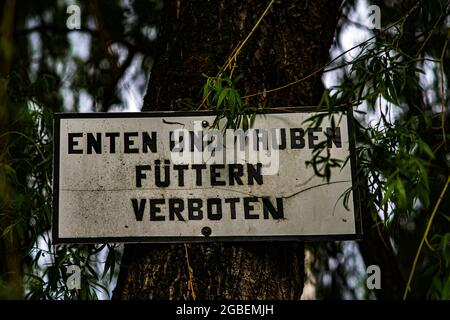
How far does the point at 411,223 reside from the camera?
3.44 meters

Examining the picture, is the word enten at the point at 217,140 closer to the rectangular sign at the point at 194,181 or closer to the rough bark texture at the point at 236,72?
the rectangular sign at the point at 194,181

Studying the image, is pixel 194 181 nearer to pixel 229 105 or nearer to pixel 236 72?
pixel 229 105

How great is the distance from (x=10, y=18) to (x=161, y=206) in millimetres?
1435

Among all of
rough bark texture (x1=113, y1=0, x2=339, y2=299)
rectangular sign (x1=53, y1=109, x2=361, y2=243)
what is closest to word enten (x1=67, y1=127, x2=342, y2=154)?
rectangular sign (x1=53, y1=109, x2=361, y2=243)

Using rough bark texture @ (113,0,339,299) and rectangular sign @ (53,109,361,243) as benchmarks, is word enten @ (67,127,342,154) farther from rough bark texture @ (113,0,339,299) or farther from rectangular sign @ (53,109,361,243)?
rough bark texture @ (113,0,339,299)

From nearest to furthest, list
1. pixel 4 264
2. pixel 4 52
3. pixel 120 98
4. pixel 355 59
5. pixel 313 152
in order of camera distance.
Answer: pixel 313 152 < pixel 355 59 < pixel 4 264 < pixel 4 52 < pixel 120 98

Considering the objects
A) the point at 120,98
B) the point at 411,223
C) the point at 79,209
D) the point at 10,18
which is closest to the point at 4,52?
the point at 10,18

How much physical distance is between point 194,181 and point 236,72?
29 cm

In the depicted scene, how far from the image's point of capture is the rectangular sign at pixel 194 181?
1737 millimetres

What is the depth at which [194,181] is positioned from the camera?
5.74 feet

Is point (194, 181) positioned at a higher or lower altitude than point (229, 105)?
lower

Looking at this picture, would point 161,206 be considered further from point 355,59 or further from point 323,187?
point 355,59

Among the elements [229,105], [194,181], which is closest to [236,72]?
[229,105]

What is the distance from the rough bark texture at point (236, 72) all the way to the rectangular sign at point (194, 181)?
0.23 ft
